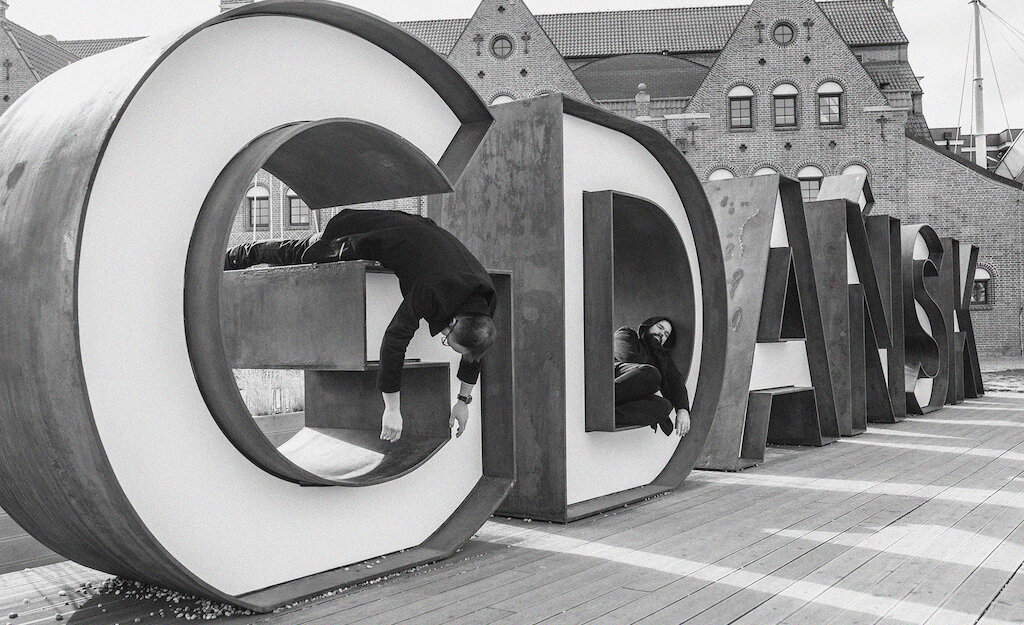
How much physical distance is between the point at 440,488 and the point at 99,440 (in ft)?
6.90

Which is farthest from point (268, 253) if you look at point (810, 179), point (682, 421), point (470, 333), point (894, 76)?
point (894, 76)

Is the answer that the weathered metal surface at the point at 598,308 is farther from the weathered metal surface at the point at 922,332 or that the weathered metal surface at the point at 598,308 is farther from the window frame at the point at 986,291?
the window frame at the point at 986,291

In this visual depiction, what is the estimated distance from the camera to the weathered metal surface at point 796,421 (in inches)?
368

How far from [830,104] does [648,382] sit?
2693 cm

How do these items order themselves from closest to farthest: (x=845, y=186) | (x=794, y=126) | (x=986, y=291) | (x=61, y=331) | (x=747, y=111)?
(x=61, y=331), (x=845, y=186), (x=986, y=291), (x=794, y=126), (x=747, y=111)

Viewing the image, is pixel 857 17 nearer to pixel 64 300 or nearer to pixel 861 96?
pixel 861 96

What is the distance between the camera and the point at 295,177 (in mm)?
5023

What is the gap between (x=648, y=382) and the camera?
659 cm

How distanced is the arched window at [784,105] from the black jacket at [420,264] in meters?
28.3

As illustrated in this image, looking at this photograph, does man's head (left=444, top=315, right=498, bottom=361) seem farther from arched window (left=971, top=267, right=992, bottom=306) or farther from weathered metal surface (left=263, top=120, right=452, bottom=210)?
arched window (left=971, top=267, right=992, bottom=306)

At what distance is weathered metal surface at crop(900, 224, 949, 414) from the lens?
12320 mm

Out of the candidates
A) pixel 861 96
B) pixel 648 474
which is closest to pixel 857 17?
pixel 861 96

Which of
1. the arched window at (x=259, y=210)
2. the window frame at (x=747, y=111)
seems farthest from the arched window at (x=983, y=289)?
the arched window at (x=259, y=210)

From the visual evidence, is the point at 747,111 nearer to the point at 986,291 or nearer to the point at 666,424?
the point at 986,291
